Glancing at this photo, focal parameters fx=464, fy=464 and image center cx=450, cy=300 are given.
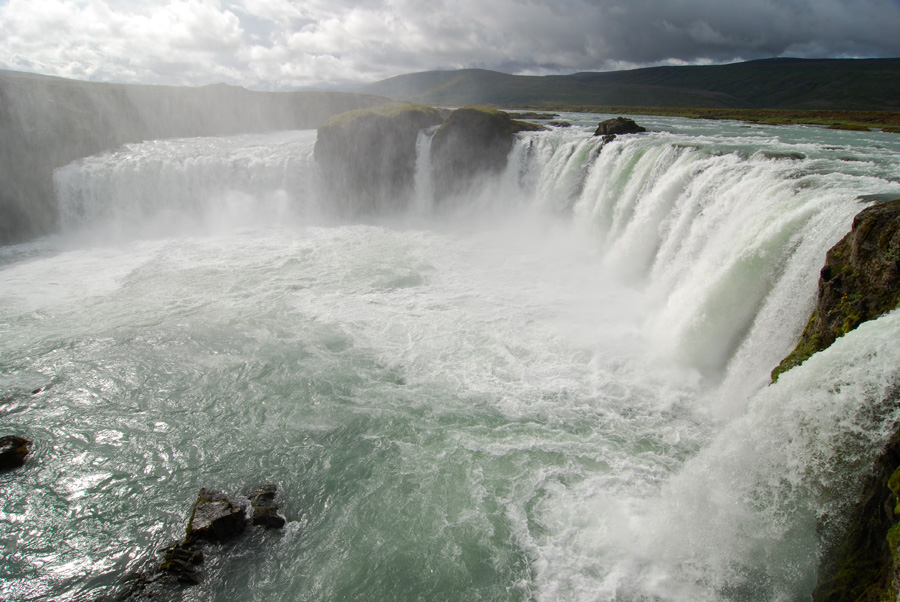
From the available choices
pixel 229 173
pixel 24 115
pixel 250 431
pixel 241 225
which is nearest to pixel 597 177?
pixel 250 431

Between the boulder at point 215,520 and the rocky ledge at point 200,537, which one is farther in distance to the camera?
the boulder at point 215,520

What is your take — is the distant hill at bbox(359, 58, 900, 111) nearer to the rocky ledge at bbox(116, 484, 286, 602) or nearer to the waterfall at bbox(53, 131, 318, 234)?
the waterfall at bbox(53, 131, 318, 234)

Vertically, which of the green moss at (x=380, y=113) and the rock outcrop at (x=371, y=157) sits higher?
the green moss at (x=380, y=113)

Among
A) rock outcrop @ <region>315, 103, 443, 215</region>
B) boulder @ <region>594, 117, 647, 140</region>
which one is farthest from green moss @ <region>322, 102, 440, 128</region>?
boulder @ <region>594, 117, 647, 140</region>

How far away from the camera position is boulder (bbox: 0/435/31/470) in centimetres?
853

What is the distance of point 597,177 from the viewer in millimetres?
19000

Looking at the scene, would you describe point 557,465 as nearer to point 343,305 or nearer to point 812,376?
point 812,376

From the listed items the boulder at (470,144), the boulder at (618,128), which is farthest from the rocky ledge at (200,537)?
the boulder at (618,128)

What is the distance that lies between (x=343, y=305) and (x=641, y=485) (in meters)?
10.3

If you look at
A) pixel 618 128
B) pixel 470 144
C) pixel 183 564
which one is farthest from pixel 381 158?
pixel 183 564

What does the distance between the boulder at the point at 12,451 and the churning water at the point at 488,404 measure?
20cm

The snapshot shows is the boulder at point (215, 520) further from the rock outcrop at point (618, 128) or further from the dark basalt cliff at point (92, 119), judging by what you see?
the dark basalt cliff at point (92, 119)

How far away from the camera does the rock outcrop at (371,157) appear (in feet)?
91.2

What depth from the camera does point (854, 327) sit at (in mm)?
6781
